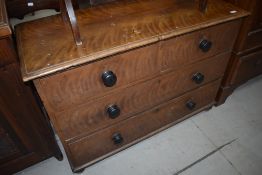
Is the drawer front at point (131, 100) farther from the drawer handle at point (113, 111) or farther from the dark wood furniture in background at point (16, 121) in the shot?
the dark wood furniture in background at point (16, 121)

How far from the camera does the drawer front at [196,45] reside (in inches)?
44.4

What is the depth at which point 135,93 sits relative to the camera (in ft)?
3.96

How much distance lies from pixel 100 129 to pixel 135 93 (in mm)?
277

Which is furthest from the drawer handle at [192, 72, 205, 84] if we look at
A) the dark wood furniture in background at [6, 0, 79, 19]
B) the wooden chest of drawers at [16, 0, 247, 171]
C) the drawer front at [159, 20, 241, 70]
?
the dark wood furniture in background at [6, 0, 79, 19]

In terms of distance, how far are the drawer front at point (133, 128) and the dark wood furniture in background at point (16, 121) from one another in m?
0.20

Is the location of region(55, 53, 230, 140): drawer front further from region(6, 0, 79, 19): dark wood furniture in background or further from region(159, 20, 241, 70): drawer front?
region(6, 0, 79, 19): dark wood furniture in background

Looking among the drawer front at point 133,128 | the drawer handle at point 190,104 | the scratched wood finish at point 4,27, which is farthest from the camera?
the drawer handle at point 190,104

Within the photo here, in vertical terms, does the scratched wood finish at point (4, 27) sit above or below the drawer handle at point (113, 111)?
above

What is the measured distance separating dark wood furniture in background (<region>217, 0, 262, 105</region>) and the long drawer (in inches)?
6.8

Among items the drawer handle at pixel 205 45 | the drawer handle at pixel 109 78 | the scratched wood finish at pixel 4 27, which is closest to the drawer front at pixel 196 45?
the drawer handle at pixel 205 45

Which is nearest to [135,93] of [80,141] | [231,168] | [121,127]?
[121,127]

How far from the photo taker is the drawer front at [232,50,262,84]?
1607 mm

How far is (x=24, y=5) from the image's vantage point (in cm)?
132

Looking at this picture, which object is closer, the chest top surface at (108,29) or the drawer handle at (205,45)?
the chest top surface at (108,29)
